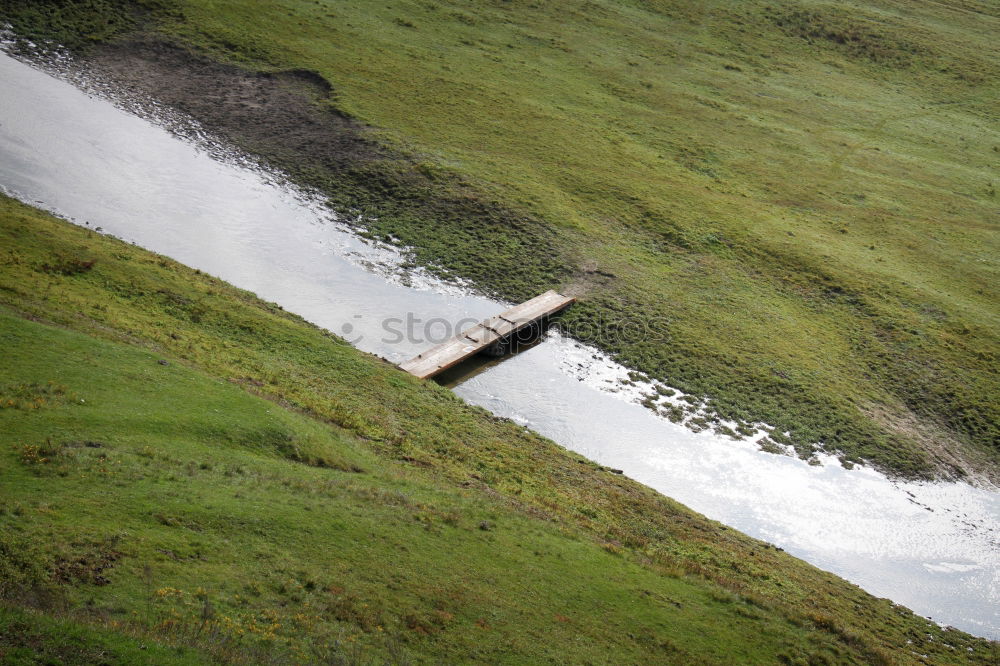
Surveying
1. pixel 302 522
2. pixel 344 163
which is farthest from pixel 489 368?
pixel 344 163

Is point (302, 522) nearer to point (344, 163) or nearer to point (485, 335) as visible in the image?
point (485, 335)

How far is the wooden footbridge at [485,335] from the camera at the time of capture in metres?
39.7

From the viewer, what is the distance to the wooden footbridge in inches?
1563

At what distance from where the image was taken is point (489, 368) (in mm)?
42406

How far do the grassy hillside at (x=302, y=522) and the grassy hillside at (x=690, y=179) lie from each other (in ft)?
46.3

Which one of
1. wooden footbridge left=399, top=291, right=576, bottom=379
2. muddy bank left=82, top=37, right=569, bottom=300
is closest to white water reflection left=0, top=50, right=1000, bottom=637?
wooden footbridge left=399, top=291, right=576, bottom=379

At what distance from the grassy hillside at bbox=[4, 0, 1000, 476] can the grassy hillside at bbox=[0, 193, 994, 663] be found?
46.3 ft

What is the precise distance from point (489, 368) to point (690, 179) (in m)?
31.6

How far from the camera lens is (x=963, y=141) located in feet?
278

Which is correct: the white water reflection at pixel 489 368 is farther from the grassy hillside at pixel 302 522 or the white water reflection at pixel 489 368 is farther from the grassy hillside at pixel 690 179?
the grassy hillside at pixel 302 522

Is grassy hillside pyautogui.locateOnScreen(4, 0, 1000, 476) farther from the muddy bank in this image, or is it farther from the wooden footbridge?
the wooden footbridge

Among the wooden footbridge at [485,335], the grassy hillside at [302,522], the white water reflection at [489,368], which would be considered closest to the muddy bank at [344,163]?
the wooden footbridge at [485,335]

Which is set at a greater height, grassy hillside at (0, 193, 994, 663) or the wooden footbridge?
grassy hillside at (0, 193, 994, 663)

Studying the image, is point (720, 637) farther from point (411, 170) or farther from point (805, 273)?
point (411, 170)
